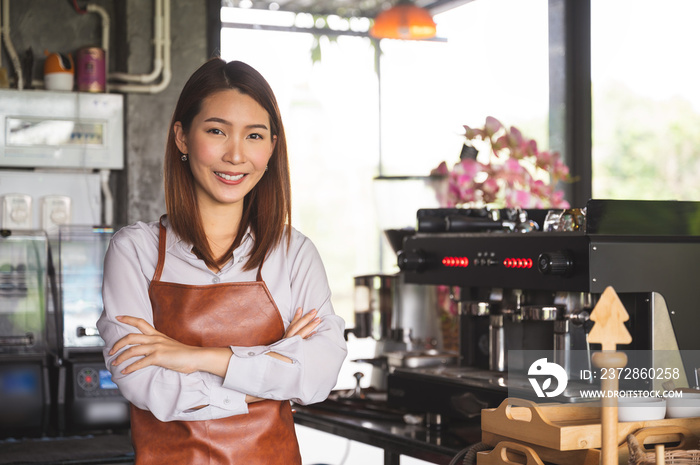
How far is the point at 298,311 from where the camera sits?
166 cm

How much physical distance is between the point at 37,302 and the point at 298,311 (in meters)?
1.80

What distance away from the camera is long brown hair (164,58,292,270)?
168 cm

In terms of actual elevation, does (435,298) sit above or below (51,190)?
below

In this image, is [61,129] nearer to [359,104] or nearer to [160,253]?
[160,253]

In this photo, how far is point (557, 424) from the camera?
142cm

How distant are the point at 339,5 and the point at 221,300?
14.6 feet

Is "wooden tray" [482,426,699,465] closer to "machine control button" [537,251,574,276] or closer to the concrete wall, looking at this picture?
"machine control button" [537,251,574,276]

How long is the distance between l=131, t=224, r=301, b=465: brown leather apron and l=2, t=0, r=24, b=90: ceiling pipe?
2114 mm

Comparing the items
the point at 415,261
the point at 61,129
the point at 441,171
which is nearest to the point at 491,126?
the point at 441,171

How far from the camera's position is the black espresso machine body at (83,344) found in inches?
112

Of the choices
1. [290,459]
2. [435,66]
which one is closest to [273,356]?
[290,459]

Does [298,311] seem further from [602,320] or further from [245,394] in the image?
[602,320]

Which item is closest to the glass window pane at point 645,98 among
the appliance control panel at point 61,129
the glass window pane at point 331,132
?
the glass window pane at point 331,132

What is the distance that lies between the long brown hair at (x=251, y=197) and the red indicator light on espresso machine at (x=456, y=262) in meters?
0.51
